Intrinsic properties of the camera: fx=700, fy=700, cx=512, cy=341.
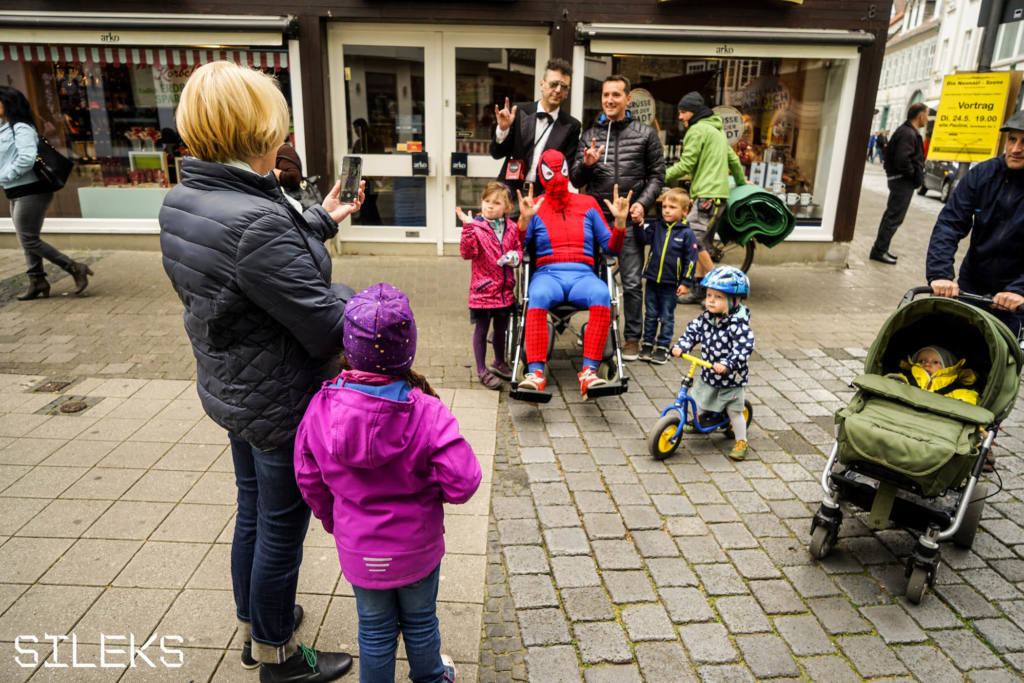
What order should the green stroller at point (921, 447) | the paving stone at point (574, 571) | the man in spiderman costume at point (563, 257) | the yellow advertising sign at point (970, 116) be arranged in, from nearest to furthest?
1. the green stroller at point (921, 447)
2. the paving stone at point (574, 571)
3. the man in spiderman costume at point (563, 257)
4. the yellow advertising sign at point (970, 116)

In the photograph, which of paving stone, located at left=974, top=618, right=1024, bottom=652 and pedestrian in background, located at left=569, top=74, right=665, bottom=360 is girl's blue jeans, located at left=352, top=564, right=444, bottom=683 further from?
pedestrian in background, located at left=569, top=74, right=665, bottom=360

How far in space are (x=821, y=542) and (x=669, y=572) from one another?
31.0 inches

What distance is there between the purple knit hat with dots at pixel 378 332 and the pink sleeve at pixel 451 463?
0.78 ft

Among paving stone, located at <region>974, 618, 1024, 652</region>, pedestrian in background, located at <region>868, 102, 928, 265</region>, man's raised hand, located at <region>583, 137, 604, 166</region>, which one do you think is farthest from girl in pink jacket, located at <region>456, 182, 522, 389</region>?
pedestrian in background, located at <region>868, 102, 928, 265</region>

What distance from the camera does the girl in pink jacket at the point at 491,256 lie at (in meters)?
5.35

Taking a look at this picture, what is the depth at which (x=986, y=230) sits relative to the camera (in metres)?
4.54

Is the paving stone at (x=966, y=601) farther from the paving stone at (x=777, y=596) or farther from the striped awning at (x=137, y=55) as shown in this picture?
the striped awning at (x=137, y=55)

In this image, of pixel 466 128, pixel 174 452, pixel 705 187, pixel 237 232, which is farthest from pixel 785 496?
pixel 466 128

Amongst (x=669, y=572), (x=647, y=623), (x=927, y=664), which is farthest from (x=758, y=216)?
(x=647, y=623)

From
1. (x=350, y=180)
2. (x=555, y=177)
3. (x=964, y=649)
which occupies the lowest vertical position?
(x=964, y=649)

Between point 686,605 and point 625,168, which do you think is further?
point 625,168

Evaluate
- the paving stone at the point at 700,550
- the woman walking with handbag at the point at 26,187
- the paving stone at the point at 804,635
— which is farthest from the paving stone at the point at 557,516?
the woman walking with handbag at the point at 26,187

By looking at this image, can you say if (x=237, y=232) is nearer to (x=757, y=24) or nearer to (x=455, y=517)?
(x=455, y=517)

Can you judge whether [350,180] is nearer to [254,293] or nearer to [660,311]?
[254,293]
